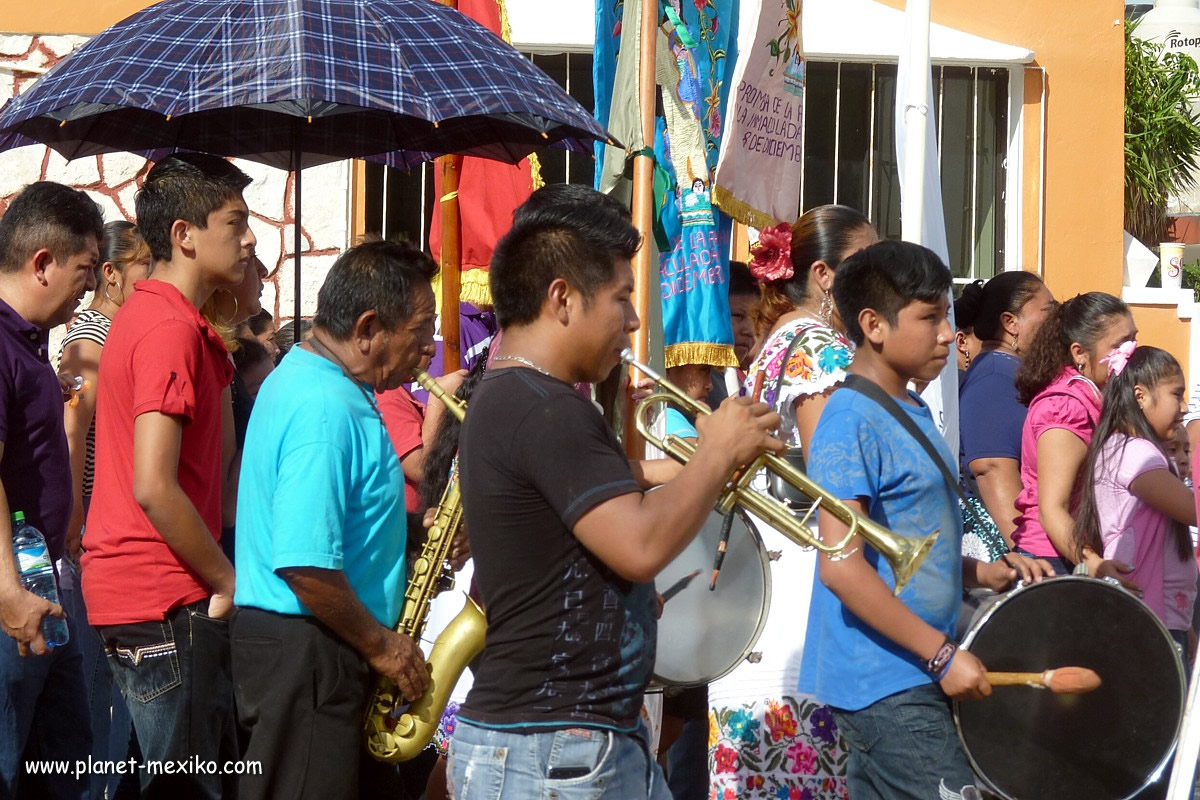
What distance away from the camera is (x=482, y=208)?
19.5 ft

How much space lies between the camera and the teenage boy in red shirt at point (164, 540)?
11.4 ft

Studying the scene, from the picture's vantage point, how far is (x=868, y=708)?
10.5ft

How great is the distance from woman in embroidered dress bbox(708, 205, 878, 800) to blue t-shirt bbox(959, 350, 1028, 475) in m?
1.46

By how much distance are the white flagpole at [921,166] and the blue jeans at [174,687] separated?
2836 mm

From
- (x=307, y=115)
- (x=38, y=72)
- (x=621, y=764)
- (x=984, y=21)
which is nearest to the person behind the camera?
(x=621, y=764)

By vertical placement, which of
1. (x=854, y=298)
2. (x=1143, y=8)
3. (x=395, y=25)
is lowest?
(x=854, y=298)

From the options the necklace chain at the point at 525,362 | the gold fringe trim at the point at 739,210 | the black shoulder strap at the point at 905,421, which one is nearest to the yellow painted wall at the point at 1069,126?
the gold fringe trim at the point at 739,210

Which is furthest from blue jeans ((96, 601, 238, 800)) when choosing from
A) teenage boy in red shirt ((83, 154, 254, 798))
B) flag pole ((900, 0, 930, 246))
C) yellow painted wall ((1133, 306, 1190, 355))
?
yellow painted wall ((1133, 306, 1190, 355))

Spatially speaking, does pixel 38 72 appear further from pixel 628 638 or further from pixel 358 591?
pixel 628 638

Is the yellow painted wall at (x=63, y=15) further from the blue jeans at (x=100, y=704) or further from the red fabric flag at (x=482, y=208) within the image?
the blue jeans at (x=100, y=704)

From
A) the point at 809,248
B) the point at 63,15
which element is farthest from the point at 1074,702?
the point at 63,15

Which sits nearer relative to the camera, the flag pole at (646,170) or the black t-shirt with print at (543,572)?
the black t-shirt with print at (543,572)

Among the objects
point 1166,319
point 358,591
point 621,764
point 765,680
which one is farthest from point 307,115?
point 1166,319

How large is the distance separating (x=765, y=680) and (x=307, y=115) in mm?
2289
